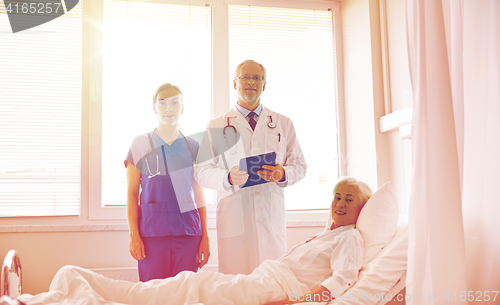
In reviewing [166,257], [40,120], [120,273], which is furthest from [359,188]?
[40,120]

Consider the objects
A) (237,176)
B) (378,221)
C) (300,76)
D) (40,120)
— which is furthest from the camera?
(300,76)

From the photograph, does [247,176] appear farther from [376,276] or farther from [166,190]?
[376,276]

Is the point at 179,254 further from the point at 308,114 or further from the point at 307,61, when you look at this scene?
the point at 307,61

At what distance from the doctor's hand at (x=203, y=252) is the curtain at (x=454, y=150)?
122 cm

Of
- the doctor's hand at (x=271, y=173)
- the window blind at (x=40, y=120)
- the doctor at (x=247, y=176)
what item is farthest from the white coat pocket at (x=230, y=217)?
the window blind at (x=40, y=120)

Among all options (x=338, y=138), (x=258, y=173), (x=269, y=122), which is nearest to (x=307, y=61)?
(x=338, y=138)

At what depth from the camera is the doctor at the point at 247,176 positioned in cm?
192

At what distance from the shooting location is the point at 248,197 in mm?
1994

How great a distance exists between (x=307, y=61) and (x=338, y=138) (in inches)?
24.8

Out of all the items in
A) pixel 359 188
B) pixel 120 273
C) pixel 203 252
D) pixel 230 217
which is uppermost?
pixel 359 188

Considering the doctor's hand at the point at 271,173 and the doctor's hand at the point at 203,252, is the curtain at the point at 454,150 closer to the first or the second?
the doctor's hand at the point at 271,173

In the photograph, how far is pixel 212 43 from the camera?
112 inches

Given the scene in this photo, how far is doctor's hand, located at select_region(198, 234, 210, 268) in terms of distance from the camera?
2.04 meters

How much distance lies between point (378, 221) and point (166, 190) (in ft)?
3.41
